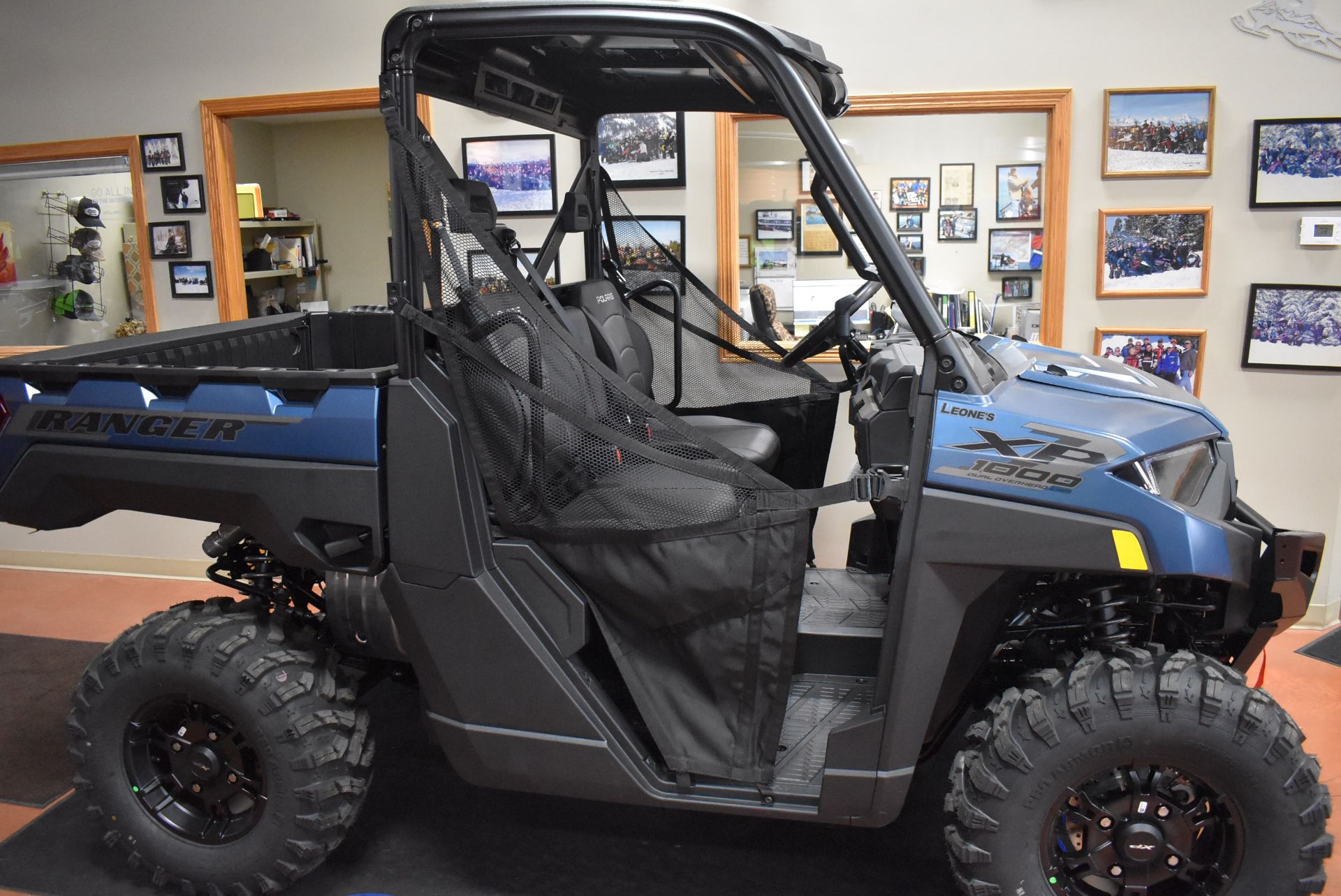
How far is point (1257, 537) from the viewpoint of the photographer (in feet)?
6.48

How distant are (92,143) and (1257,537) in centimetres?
495

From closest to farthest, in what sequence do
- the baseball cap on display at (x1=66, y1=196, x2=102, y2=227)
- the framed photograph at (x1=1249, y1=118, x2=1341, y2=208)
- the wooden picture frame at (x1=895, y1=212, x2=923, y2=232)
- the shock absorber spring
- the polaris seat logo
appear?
the shock absorber spring, the polaris seat logo, the framed photograph at (x1=1249, y1=118, x2=1341, y2=208), the wooden picture frame at (x1=895, y1=212, x2=923, y2=232), the baseball cap on display at (x1=66, y1=196, x2=102, y2=227)

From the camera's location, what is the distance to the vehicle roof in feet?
6.17

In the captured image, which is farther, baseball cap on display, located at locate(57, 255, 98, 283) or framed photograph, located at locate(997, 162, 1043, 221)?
baseball cap on display, located at locate(57, 255, 98, 283)

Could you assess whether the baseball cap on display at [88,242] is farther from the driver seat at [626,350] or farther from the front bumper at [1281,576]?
the front bumper at [1281,576]

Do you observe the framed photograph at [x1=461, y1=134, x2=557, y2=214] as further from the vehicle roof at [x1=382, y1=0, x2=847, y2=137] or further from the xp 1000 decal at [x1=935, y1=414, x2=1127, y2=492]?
the xp 1000 decal at [x1=935, y1=414, x2=1127, y2=492]

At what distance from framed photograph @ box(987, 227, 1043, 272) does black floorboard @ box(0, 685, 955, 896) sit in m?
2.27

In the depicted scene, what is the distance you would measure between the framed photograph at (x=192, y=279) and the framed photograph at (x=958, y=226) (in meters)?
3.35

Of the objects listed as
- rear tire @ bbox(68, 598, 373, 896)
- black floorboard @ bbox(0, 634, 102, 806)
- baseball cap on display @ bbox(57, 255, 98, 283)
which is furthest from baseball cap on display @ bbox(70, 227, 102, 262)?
rear tire @ bbox(68, 598, 373, 896)

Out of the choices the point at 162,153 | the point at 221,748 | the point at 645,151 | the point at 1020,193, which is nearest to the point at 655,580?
the point at 221,748

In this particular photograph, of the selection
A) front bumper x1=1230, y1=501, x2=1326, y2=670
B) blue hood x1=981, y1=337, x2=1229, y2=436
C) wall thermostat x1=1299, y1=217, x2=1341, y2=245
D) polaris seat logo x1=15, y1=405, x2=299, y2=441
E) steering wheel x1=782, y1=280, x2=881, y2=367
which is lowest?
front bumper x1=1230, y1=501, x2=1326, y2=670

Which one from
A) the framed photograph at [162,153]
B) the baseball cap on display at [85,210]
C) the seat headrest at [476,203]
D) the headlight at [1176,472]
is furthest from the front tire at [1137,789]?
the baseball cap on display at [85,210]

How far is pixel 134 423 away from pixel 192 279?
2.58 m

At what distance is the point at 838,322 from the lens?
9.24ft
